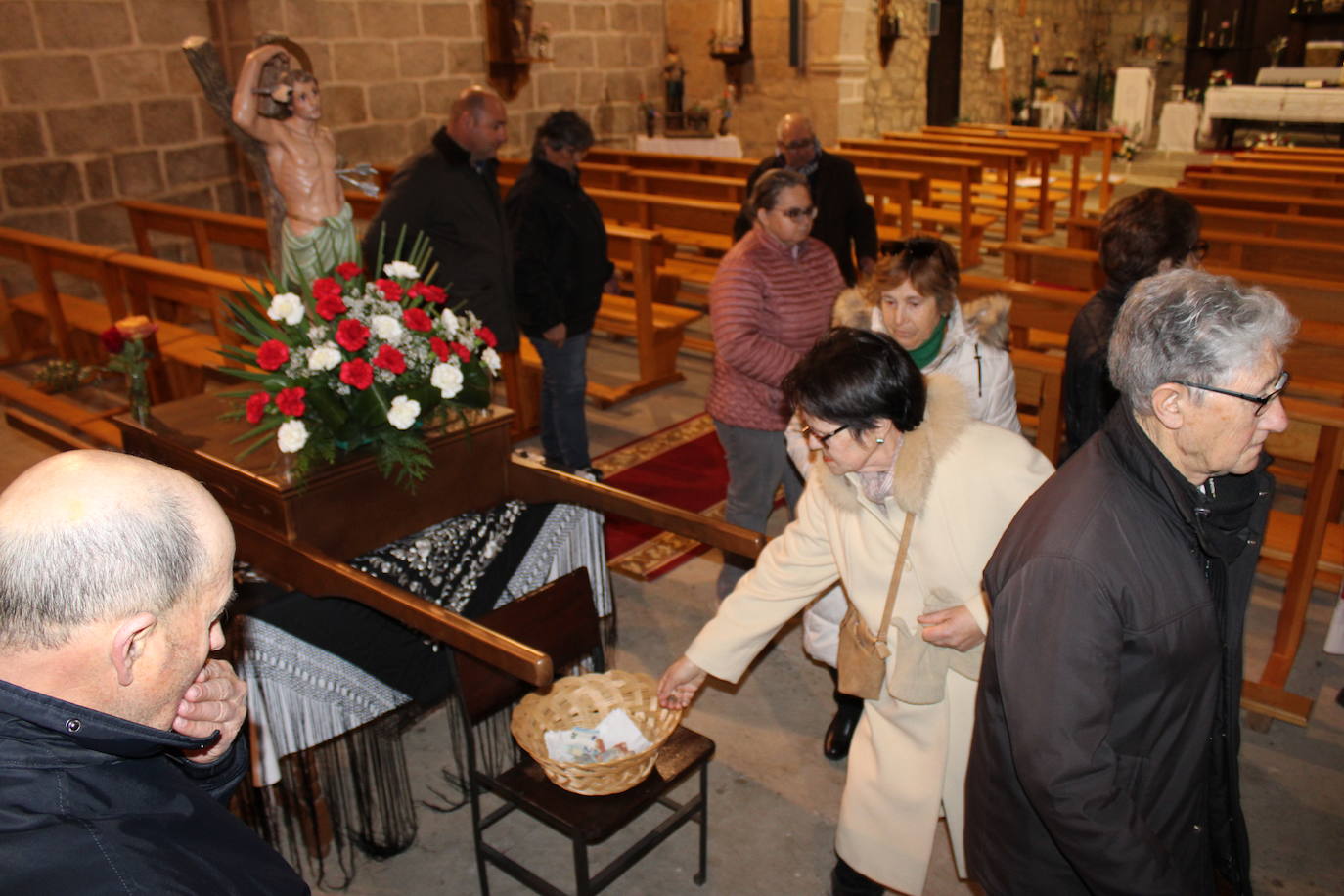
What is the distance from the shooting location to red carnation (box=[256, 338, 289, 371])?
2.50 metres

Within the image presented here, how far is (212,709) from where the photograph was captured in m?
1.35

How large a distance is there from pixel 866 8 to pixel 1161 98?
7.21 metres

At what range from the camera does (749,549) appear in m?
2.36

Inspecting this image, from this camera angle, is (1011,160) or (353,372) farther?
(1011,160)

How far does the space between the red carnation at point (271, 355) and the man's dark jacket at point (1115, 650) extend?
1735mm

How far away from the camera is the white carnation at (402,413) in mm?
2557

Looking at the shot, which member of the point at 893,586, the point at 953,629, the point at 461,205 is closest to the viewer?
the point at 953,629

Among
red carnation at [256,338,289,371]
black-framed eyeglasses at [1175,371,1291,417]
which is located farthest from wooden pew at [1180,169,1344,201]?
red carnation at [256,338,289,371]

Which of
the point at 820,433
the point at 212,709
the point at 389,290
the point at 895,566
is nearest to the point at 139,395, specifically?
the point at 389,290

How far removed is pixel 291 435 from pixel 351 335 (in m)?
0.29

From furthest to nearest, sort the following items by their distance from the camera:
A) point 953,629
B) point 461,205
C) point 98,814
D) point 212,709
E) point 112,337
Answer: point 461,205
point 112,337
point 953,629
point 212,709
point 98,814

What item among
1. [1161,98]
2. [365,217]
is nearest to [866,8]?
[365,217]

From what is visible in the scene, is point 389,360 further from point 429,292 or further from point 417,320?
point 429,292

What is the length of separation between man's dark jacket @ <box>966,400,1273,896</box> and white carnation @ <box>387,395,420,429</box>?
1.49 m
